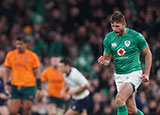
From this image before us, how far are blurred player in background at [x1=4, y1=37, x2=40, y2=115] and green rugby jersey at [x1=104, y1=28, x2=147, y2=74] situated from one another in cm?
303

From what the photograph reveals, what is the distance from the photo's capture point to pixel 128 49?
620 centimetres

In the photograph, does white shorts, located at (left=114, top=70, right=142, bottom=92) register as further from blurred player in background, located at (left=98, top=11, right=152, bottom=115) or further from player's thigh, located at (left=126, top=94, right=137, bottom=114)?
player's thigh, located at (left=126, top=94, right=137, bottom=114)

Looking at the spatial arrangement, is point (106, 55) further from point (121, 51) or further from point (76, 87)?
point (76, 87)

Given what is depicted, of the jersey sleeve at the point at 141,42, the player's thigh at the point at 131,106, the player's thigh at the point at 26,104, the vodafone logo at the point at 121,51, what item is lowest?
the player's thigh at the point at 26,104

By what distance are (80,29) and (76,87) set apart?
4.53 metres

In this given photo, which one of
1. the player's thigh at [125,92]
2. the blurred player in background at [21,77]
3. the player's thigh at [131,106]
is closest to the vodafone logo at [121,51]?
the player's thigh at [125,92]

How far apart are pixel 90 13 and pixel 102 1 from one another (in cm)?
76

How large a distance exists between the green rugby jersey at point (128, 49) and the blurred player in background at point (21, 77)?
9.94ft

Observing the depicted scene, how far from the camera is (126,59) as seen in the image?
6.23 meters

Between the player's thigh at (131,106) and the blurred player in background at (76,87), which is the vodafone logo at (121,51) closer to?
the player's thigh at (131,106)

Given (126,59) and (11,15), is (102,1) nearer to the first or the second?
(11,15)

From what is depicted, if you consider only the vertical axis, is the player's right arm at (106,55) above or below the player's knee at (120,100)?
above

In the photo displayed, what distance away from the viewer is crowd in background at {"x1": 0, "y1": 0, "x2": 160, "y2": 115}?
37.2 ft

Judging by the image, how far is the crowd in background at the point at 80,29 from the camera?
11.4m
